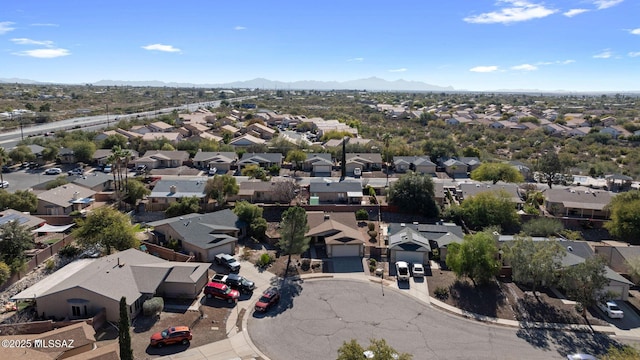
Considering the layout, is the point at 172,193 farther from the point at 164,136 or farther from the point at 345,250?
the point at 164,136

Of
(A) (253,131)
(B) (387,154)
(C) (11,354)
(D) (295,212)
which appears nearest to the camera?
(C) (11,354)

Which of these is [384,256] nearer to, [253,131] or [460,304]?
[460,304]

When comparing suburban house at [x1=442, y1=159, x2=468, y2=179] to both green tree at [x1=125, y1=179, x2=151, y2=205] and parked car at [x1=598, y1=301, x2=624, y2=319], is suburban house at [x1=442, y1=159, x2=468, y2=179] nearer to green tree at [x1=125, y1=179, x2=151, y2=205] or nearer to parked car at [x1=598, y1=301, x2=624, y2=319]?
parked car at [x1=598, y1=301, x2=624, y2=319]

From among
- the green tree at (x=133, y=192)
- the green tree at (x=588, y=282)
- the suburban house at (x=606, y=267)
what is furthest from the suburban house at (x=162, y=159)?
the green tree at (x=588, y=282)

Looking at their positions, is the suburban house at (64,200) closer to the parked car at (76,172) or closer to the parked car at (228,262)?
the parked car at (76,172)

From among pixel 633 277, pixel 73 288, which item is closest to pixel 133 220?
pixel 73 288

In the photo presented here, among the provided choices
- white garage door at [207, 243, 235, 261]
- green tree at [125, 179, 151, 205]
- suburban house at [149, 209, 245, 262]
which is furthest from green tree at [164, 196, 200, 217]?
white garage door at [207, 243, 235, 261]

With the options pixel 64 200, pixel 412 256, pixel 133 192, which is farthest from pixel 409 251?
pixel 64 200
